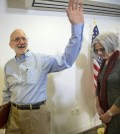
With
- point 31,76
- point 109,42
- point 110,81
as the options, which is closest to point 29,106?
point 31,76

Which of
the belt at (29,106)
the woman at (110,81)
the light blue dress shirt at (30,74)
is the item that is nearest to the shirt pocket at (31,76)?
the light blue dress shirt at (30,74)

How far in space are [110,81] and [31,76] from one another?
0.74 m

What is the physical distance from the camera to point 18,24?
267 cm

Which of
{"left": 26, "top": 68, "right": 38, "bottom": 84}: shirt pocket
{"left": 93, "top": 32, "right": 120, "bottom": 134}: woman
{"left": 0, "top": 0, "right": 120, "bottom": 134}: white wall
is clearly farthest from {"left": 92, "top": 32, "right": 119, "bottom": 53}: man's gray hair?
{"left": 0, "top": 0, "right": 120, "bottom": 134}: white wall

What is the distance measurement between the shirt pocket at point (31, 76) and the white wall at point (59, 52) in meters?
0.78

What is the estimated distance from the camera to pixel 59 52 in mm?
3104

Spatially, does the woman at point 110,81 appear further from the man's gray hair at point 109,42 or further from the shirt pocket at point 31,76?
the shirt pocket at point 31,76

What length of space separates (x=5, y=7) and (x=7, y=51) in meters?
0.56

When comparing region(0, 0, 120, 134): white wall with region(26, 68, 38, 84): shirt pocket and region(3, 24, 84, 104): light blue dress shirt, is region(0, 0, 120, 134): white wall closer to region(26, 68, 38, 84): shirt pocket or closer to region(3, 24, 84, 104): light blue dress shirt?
region(3, 24, 84, 104): light blue dress shirt

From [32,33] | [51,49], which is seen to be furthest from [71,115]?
[32,33]

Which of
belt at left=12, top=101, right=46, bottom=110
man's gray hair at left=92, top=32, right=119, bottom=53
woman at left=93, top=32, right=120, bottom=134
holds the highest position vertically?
man's gray hair at left=92, top=32, right=119, bottom=53

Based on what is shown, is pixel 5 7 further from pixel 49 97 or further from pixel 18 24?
pixel 49 97

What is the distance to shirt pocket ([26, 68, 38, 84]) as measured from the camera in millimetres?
1936

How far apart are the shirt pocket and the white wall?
780mm
